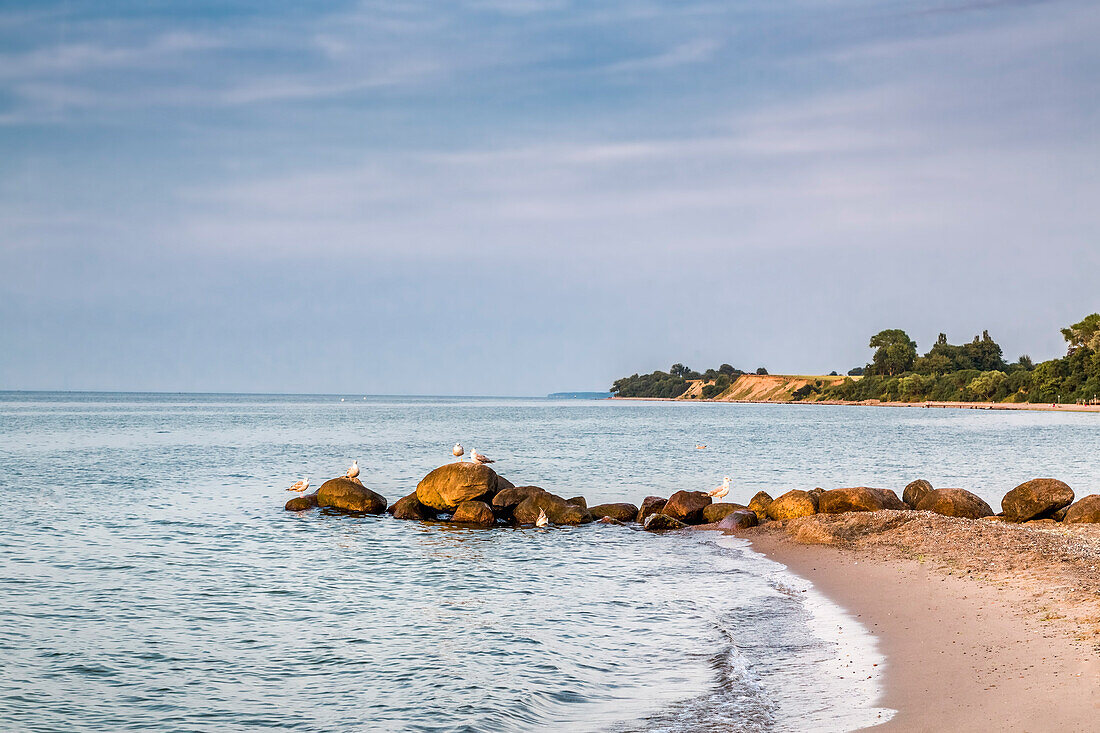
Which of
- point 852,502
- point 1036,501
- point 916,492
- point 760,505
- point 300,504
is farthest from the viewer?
point 300,504

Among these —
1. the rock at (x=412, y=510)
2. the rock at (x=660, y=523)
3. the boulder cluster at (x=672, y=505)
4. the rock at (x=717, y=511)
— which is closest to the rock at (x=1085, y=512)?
the boulder cluster at (x=672, y=505)

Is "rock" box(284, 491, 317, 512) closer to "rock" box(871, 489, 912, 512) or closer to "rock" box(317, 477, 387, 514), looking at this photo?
"rock" box(317, 477, 387, 514)

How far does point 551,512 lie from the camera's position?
Answer: 27.0 metres

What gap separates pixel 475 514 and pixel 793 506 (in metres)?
9.31

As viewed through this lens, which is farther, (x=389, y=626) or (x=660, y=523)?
(x=660, y=523)

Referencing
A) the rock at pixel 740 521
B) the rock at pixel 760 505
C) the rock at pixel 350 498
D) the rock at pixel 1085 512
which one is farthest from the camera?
the rock at pixel 350 498

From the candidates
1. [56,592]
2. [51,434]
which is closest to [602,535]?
[56,592]

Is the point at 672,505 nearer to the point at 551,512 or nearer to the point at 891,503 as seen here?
the point at 551,512

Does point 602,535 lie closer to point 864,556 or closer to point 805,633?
point 864,556

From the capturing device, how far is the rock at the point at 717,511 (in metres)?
26.2

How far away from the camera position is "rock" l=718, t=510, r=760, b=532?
82.7 feet

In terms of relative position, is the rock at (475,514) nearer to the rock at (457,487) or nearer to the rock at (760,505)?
the rock at (457,487)

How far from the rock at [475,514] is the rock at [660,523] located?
15.4ft

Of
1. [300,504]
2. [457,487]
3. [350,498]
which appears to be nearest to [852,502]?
[457,487]
